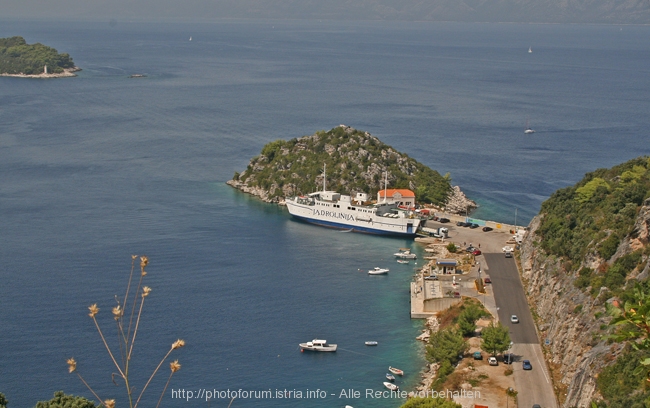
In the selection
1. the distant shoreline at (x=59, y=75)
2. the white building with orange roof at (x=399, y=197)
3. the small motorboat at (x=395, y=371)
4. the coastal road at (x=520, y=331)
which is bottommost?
the small motorboat at (x=395, y=371)

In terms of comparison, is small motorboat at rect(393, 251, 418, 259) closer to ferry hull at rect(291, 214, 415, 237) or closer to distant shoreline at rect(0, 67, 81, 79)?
ferry hull at rect(291, 214, 415, 237)

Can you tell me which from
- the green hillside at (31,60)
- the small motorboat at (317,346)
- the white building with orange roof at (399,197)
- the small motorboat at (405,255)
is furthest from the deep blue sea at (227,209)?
the green hillside at (31,60)

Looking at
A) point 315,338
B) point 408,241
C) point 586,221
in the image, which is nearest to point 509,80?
point 408,241

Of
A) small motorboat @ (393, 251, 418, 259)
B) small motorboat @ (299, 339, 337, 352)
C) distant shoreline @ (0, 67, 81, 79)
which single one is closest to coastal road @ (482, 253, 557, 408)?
small motorboat @ (393, 251, 418, 259)

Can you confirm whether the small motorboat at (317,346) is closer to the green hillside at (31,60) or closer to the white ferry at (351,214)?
the white ferry at (351,214)

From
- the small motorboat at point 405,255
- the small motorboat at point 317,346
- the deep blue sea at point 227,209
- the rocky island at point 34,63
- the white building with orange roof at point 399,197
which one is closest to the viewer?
the deep blue sea at point 227,209

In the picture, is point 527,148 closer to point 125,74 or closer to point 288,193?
point 288,193
